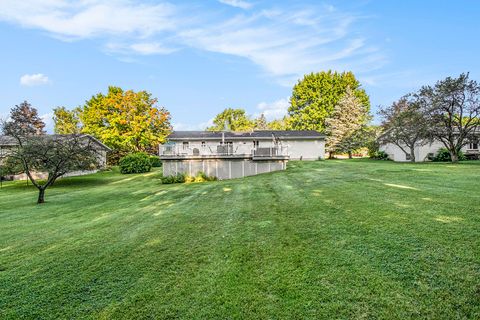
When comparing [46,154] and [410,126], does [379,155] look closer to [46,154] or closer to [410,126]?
[410,126]

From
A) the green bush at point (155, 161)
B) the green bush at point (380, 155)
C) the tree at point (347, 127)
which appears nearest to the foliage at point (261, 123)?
the tree at point (347, 127)

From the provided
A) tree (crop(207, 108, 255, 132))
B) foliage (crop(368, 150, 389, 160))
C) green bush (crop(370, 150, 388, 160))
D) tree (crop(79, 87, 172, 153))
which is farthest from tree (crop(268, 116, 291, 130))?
tree (crop(79, 87, 172, 153))

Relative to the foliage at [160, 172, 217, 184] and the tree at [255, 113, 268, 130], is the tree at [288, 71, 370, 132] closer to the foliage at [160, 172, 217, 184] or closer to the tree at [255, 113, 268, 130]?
the tree at [255, 113, 268, 130]

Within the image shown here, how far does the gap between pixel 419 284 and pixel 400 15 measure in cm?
2062

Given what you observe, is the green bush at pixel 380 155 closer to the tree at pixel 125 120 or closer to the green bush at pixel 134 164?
the green bush at pixel 134 164

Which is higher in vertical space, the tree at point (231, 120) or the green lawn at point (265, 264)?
the tree at point (231, 120)

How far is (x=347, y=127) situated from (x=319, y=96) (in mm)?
8837

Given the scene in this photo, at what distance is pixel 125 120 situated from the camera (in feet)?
111

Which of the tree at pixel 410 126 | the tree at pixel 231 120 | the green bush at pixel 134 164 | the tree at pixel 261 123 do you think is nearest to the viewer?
the tree at pixel 410 126

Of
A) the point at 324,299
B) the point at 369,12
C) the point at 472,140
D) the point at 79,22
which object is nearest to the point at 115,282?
the point at 324,299

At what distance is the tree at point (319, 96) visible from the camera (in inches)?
1585

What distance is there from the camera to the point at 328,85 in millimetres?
40812

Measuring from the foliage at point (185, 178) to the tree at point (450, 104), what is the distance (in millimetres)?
17867

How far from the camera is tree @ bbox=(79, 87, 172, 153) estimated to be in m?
33.7
